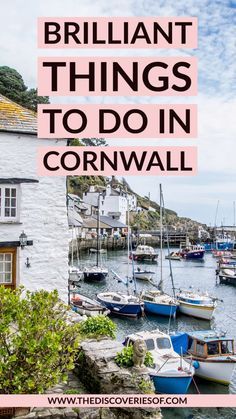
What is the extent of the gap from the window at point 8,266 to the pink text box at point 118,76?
384 cm

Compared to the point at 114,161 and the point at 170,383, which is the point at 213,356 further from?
the point at 114,161

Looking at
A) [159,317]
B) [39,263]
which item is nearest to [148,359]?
[39,263]

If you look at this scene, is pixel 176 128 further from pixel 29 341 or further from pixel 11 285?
pixel 11 285

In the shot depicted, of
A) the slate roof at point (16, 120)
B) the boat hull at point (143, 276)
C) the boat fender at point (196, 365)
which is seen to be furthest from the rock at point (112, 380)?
the boat hull at point (143, 276)

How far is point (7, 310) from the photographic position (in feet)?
11.3

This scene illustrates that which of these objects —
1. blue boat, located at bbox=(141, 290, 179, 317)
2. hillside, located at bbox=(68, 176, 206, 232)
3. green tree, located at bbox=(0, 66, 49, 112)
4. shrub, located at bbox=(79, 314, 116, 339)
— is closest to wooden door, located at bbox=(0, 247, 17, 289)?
shrub, located at bbox=(79, 314, 116, 339)

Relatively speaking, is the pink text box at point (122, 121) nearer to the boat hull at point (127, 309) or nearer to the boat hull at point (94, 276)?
the boat hull at point (127, 309)

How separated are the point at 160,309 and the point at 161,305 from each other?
186 millimetres

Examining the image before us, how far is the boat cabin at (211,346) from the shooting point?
938cm

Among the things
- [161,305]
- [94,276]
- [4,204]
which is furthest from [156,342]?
[94,276]

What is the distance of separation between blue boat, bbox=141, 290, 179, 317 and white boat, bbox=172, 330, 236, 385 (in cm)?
586

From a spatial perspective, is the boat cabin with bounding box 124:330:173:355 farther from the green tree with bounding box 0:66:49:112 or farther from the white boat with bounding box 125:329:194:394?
the green tree with bounding box 0:66:49:112

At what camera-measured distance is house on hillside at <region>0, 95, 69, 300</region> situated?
6.00 metres

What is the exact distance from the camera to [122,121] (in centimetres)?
253
